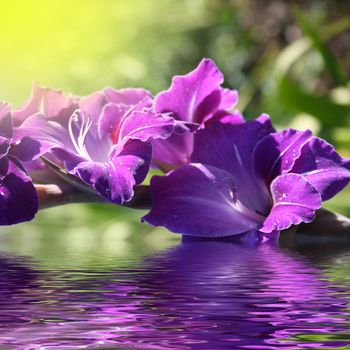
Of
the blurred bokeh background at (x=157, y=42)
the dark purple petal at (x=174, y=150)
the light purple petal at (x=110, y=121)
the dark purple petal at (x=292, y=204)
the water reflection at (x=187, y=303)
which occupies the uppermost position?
the blurred bokeh background at (x=157, y=42)

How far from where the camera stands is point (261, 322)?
200mm

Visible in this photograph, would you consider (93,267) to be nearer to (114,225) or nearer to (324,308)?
(324,308)

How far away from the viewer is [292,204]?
11.7 inches

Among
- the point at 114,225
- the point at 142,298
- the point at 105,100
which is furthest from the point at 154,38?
the point at 142,298

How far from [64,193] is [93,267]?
4 centimetres

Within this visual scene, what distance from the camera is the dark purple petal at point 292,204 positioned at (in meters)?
0.29

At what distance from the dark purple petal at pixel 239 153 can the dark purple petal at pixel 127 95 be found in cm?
3

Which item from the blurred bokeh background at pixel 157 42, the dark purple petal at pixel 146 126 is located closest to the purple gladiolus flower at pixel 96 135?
the dark purple petal at pixel 146 126

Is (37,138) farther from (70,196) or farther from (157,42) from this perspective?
(157,42)

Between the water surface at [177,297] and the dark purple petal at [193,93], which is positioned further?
the dark purple petal at [193,93]

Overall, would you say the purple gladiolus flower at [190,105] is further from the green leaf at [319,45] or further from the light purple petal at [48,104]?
the green leaf at [319,45]

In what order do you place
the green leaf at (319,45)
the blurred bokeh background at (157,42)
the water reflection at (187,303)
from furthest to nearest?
the blurred bokeh background at (157,42), the green leaf at (319,45), the water reflection at (187,303)

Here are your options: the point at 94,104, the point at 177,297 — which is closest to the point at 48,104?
the point at 94,104

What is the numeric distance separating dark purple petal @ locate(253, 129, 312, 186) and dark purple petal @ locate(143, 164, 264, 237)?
0.05 ft
